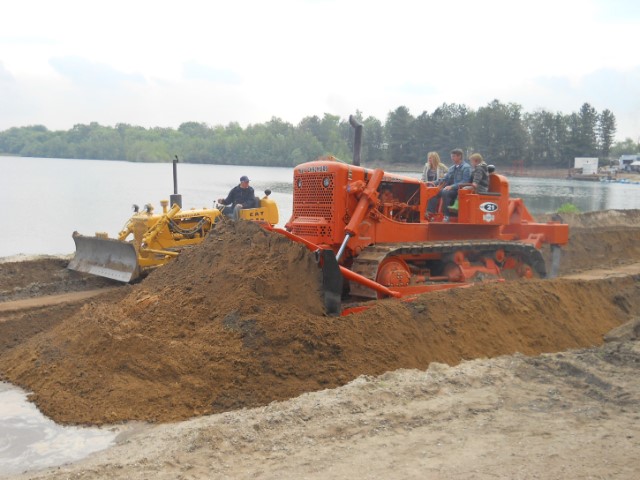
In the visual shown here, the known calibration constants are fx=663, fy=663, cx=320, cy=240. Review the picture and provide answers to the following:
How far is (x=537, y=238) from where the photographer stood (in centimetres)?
1180

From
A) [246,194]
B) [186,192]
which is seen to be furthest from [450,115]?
[246,194]

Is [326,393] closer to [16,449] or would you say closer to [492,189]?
[16,449]

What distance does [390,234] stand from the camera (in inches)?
364

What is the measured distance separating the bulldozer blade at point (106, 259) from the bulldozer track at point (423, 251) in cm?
532

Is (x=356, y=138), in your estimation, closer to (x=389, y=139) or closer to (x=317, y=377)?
(x=317, y=377)

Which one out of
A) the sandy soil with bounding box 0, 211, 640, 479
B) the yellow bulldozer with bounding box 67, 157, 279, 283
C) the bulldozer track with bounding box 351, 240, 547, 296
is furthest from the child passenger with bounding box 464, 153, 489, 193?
the yellow bulldozer with bounding box 67, 157, 279, 283

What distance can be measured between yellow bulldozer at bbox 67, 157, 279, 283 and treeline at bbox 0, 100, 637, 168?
6199 millimetres

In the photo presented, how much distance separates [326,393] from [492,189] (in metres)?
5.86

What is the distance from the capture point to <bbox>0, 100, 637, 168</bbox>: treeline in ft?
128

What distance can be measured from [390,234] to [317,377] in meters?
2.96

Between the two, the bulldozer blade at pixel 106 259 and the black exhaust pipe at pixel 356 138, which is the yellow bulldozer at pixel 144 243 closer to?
the bulldozer blade at pixel 106 259

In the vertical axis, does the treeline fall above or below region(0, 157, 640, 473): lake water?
above

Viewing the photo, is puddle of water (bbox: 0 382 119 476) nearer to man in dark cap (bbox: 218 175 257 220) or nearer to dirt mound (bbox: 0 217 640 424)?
dirt mound (bbox: 0 217 640 424)

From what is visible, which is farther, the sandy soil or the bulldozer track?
the bulldozer track
